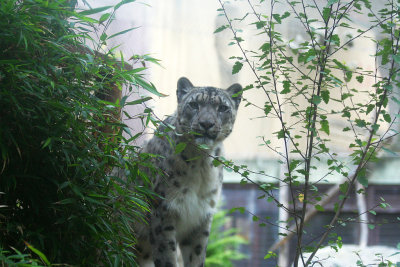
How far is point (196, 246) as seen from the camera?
123 inches

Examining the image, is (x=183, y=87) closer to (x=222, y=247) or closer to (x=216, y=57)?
(x=216, y=57)

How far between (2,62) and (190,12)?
2678 mm

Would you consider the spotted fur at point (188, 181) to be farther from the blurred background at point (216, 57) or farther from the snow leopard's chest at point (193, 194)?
the blurred background at point (216, 57)

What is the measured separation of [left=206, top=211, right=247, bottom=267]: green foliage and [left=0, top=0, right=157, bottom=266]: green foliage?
4519 mm

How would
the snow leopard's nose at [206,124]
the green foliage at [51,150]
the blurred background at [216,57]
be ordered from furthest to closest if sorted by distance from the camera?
1. the blurred background at [216,57]
2. the snow leopard's nose at [206,124]
3. the green foliage at [51,150]

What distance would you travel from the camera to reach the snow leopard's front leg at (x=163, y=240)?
2.90 meters

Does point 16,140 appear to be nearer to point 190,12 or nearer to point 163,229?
point 163,229

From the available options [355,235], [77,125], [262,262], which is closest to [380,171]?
[355,235]

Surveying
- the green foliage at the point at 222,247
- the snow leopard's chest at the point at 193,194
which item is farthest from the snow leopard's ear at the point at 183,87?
the green foliage at the point at 222,247

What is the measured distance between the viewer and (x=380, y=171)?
5348 mm

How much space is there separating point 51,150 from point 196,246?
147 cm

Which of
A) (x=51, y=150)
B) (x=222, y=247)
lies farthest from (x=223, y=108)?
(x=222, y=247)

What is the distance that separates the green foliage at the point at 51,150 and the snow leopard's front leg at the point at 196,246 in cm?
102

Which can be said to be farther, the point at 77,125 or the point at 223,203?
the point at 223,203
